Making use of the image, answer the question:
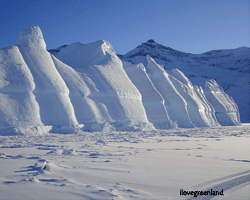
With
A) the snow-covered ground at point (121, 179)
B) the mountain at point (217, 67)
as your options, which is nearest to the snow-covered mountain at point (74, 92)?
the snow-covered ground at point (121, 179)

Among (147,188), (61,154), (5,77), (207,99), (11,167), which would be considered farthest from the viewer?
(207,99)

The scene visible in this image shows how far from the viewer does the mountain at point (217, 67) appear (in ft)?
147

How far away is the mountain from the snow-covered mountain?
72.6 ft

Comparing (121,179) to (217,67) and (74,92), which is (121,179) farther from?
(217,67)

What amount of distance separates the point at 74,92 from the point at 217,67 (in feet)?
209

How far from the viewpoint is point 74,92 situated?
14930 mm

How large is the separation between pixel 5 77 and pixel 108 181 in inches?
461

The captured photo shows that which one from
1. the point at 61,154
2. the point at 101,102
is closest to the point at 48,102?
the point at 101,102

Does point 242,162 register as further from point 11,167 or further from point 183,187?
point 11,167

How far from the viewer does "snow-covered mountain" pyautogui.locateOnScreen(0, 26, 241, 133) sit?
11633 mm

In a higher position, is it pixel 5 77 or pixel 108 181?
pixel 5 77

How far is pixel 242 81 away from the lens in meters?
48.6

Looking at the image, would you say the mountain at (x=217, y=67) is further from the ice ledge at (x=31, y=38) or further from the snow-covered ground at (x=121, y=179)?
the snow-covered ground at (x=121, y=179)

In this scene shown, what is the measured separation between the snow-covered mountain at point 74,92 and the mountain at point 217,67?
2213cm
